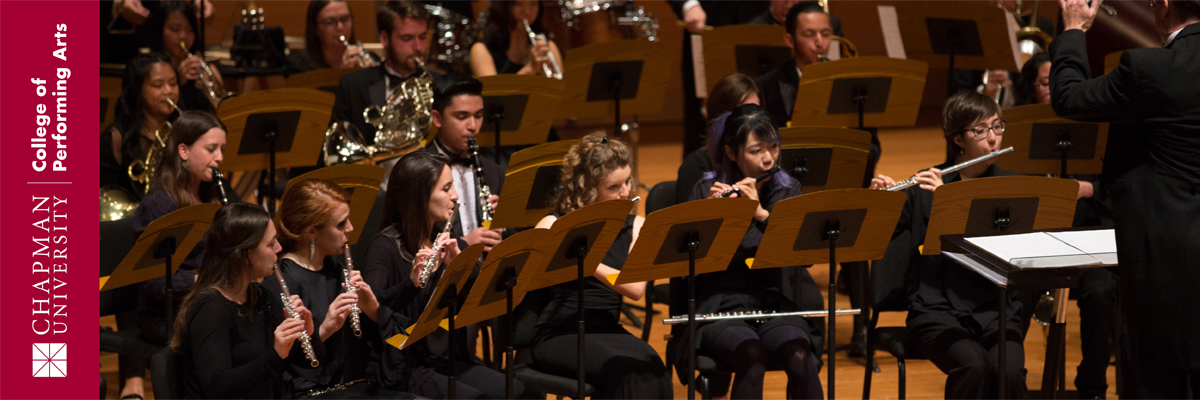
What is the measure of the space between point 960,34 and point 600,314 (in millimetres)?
2198

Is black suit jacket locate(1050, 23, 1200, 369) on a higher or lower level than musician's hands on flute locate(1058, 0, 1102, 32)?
lower

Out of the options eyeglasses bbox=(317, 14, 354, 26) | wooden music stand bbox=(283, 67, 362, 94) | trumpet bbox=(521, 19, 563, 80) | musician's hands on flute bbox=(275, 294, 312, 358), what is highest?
eyeglasses bbox=(317, 14, 354, 26)

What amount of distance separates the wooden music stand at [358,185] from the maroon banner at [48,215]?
2.08 ft

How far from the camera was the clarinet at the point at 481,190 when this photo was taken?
3258 millimetres

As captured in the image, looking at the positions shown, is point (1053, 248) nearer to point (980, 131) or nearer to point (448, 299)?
point (980, 131)

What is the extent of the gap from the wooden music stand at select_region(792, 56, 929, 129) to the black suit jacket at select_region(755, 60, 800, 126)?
44 cm

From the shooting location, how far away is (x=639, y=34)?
543 cm

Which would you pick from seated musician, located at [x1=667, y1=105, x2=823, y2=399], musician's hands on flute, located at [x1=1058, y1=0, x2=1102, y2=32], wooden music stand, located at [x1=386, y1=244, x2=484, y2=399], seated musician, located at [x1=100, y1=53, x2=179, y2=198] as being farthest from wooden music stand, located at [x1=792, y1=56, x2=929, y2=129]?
seated musician, located at [x1=100, y1=53, x2=179, y2=198]

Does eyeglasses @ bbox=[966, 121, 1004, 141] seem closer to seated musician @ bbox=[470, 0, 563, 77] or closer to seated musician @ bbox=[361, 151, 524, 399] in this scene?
seated musician @ bbox=[361, 151, 524, 399]

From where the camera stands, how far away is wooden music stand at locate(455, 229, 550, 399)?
8.08 ft

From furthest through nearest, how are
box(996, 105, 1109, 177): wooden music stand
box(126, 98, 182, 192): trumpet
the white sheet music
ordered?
box(126, 98, 182, 192): trumpet
box(996, 105, 1109, 177): wooden music stand
the white sheet music

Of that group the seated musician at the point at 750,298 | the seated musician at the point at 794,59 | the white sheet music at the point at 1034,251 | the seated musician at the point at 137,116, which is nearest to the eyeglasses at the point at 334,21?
the seated musician at the point at 137,116

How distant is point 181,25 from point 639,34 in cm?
211

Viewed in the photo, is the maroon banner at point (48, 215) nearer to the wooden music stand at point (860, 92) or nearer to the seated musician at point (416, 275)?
the seated musician at point (416, 275)
